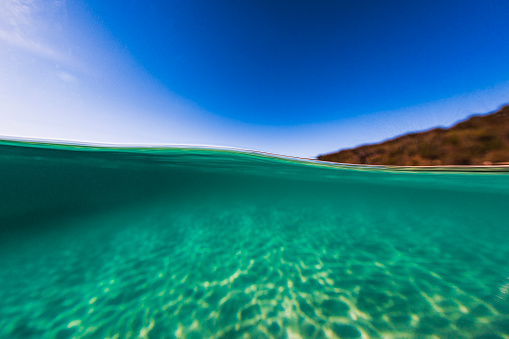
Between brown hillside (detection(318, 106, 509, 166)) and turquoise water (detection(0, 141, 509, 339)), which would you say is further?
brown hillside (detection(318, 106, 509, 166))

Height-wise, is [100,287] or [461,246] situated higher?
[461,246]

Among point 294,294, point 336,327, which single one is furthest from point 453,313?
point 294,294

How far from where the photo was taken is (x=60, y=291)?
3.52 meters

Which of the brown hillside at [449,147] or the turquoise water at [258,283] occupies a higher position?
the brown hillside at [449,147]

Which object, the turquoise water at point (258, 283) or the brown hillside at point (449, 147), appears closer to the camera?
the turquoise water at point (258, 283)

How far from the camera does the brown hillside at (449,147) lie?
918 cm

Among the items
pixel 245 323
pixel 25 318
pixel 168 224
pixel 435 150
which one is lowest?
pixel 168 224

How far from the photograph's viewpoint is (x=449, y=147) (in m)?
10.2

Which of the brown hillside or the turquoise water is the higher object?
the brown hillside

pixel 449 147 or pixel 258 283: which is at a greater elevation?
pixel 449 147

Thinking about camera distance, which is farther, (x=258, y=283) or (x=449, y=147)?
(x=449, y=147)

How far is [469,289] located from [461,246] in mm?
3056

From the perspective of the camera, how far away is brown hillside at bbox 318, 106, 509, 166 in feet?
30.1

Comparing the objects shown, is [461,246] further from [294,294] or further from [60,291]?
[60,291]
